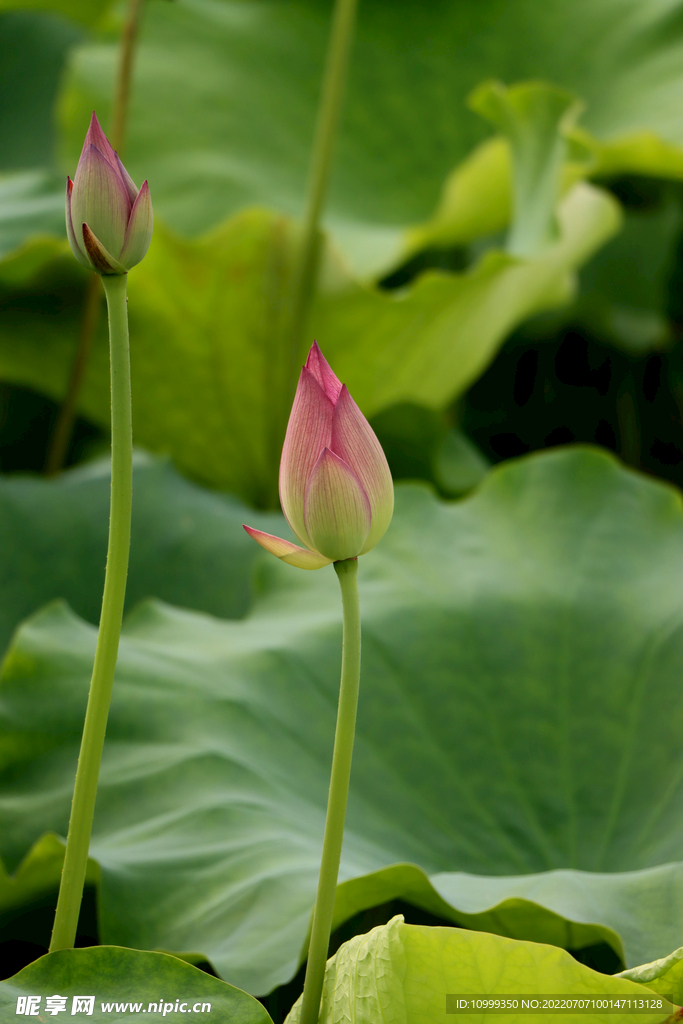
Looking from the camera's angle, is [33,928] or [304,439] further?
[33,928]

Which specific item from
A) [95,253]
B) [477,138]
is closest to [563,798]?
[95,253]

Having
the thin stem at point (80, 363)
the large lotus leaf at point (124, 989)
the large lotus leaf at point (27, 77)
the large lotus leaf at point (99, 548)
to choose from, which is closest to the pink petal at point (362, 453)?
the large lotus leaf at point (124, 989)

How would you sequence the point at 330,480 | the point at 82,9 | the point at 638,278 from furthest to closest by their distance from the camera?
the point at 638,278 < the point at 82,9 < the point at 330,480

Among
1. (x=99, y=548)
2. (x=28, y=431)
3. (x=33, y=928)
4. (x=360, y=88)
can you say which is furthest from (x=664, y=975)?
(x=360, y=88)

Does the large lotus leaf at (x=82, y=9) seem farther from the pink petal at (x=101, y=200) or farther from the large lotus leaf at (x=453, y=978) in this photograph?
the large lotus leaf at (x=453, y=978)

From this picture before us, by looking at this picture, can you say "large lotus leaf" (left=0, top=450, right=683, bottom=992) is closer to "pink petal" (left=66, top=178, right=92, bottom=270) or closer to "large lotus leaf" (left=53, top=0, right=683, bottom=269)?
"pink petal" (left=66, top=178, right=92, bottom=270)

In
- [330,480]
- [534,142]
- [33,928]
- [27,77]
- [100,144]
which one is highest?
[27,77]

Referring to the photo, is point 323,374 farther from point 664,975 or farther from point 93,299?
point 93,299

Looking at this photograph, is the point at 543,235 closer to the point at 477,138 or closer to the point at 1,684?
the point at 477,138
